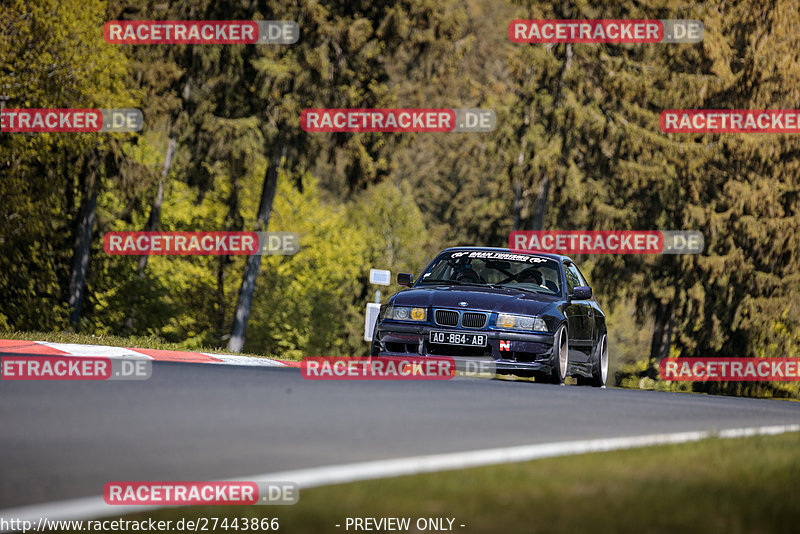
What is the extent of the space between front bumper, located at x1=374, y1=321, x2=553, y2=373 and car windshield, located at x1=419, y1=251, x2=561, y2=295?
4.98ft

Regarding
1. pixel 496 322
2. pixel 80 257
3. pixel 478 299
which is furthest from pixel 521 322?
pixel 80 257

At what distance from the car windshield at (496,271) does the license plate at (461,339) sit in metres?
1.55

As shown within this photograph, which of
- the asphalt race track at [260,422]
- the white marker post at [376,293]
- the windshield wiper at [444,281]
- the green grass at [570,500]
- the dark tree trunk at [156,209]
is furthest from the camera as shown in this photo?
the dark tree trunk at [156,209]

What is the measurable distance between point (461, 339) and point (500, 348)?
0.45 m

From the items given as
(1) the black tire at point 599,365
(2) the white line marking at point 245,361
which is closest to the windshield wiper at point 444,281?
(1) the black tire at point 599,365

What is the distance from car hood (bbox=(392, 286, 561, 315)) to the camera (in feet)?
48.6

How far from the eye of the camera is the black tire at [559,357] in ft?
48.4

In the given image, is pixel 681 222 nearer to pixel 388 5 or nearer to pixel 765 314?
pixel 765 314

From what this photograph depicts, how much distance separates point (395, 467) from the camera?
22.4 ft

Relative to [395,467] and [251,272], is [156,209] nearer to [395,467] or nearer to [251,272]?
[251,272]

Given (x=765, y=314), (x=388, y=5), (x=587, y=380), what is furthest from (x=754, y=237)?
(x=587, y=380)

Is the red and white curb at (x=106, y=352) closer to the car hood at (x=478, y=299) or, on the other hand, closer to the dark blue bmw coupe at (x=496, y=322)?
the dark blue bmw coupe at (x=496, y=322)

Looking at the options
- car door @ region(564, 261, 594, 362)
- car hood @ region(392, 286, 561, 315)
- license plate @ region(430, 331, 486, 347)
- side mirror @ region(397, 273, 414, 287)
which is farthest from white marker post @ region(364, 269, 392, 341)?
license plate @ region(430, 331, 486, 347)

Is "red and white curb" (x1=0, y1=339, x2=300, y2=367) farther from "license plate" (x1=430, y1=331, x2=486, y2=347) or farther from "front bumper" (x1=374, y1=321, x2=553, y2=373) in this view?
"license plate" (x1=430, y1=331, x2=486, y2=347)
